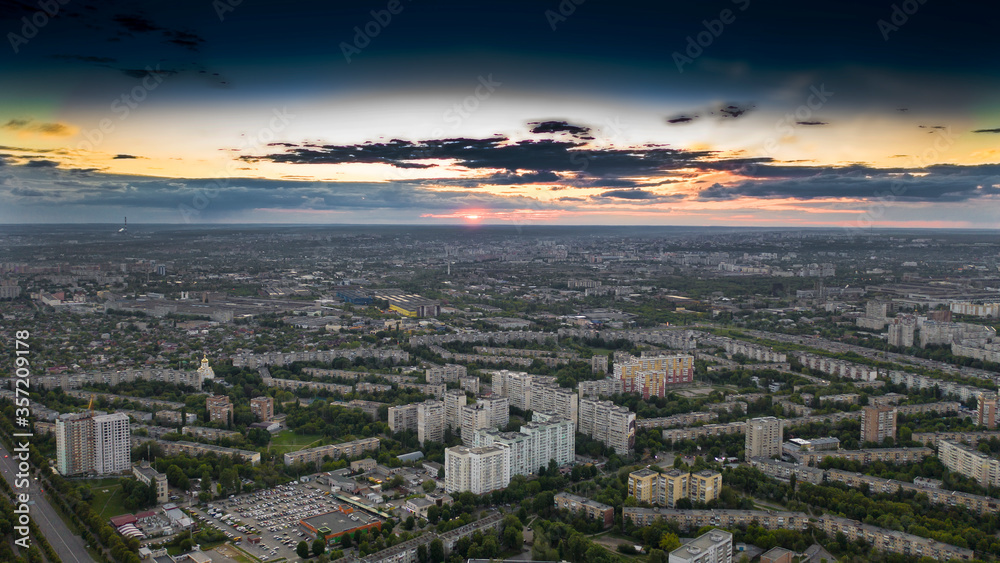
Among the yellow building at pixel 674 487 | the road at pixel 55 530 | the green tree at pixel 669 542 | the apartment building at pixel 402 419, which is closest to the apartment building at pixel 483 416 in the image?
the apartment building at pixel 402 419

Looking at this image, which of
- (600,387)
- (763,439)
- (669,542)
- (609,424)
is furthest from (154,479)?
(763,439)

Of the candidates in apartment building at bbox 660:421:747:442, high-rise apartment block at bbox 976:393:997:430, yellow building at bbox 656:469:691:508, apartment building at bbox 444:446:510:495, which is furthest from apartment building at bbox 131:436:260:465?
high-rise apartment block at bbox 976:393:997:430

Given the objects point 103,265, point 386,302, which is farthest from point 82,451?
point 103,265

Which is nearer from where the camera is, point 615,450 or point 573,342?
point 615,450

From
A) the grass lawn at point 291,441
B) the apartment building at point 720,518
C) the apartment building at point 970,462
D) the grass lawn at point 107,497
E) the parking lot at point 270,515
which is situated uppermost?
the apartment building at point 970,462

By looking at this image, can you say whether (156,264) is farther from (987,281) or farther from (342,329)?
(987,281)

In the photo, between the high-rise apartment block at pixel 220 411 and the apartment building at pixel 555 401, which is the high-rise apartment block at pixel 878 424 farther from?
the high-rise apartment block at pixel 220 411

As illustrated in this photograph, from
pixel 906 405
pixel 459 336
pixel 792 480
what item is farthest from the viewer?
pixel 459 336
